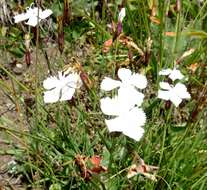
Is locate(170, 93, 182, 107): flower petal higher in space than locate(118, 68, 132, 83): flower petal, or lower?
lower

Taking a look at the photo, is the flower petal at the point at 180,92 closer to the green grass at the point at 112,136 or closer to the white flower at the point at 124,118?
the green grass at the point at 112,136

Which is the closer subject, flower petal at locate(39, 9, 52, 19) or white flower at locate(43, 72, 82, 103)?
white flower at locate(43, 72, 82, 103)

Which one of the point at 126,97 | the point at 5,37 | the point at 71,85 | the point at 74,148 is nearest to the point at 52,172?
the point at 74,148

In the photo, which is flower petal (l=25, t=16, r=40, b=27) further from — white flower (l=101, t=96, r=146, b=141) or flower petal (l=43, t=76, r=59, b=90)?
white flower (l=101, t=96, r=146, b=141)

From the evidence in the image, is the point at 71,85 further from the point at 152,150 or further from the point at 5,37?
the point at 5,37

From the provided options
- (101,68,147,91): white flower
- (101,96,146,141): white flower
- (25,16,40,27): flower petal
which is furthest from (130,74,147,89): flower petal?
(25,16,40,27): flower petal

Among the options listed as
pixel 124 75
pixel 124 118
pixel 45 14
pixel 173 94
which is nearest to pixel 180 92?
pixel 173 94
